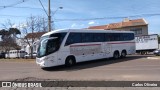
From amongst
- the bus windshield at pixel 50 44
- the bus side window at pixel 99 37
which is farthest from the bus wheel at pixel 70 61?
the bus side window at pixel 99 37

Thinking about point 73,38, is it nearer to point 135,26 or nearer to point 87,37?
point 87,37

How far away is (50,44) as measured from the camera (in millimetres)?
22406

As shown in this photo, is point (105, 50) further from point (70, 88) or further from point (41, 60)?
point (70, 88)

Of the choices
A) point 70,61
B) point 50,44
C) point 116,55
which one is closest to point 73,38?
point 70,61

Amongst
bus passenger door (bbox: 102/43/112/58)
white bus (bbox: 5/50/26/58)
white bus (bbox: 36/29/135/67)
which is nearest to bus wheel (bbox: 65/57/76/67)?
white bus (bbox: 36/29/135/67)

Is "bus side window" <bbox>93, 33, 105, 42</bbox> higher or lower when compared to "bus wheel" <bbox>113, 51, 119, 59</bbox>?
higher

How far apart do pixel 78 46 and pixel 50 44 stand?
3.13 m

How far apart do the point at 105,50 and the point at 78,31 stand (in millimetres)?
4220

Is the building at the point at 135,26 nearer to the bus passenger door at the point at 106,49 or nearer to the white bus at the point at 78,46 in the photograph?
the white bus at the point at 78,46

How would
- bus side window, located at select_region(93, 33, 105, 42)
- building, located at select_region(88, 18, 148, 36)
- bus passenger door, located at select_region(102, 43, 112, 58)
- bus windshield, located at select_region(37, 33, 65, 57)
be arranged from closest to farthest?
bus windshield, located at select_region(37, 33, 65, 57) → bus side window, located at select_region(93, 33, 105, 42) → bus passenger door, located at select_region(102, 43, 112, 58) → building, located at select_region(88, 18, 148, 36)

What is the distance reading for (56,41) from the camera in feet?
74.9

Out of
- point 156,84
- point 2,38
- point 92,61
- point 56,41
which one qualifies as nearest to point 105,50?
point 92,61

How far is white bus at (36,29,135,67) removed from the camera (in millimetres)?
22456

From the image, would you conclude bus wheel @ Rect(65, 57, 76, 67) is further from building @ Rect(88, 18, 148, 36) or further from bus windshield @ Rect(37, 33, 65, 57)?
building @ Rect(88, 18, 148, 36)
